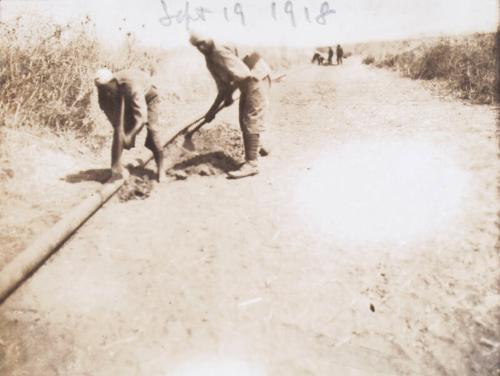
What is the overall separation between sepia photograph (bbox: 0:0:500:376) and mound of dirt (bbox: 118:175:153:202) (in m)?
0.02

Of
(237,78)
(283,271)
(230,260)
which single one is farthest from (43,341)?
(237,78)

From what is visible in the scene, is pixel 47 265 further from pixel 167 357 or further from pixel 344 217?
pixel 344 217

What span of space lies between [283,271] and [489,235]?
4.91ft

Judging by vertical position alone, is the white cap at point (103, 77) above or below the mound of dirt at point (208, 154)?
above

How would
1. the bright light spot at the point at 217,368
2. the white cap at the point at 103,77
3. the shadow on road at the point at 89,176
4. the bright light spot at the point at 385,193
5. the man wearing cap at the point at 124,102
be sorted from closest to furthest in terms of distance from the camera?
the bright light spot at the point at 217,368 → the bright light spot at the point at 385,193 → the white cap at the point at 103,77 → the man wearing cap at the point at 124,102 → the shadow on road at the point at 89,176

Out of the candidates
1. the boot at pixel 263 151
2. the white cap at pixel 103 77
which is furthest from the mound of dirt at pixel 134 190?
the boot at pixel 263 151

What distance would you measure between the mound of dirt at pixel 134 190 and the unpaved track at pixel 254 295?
15cm

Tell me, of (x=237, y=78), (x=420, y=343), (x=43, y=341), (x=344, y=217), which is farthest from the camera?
(x=237, y=78)

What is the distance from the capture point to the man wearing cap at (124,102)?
13.3 feet

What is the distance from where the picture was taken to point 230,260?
302cm

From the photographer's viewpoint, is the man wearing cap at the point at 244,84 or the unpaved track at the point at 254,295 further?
the man wearing cap at the point at 244,84

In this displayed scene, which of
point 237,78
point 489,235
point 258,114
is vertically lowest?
point 489,235

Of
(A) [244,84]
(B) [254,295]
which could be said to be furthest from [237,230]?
(A) [244,84]

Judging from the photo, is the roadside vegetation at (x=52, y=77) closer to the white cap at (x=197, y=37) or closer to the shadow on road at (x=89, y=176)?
the shadow on road at (x=89, y=176)
